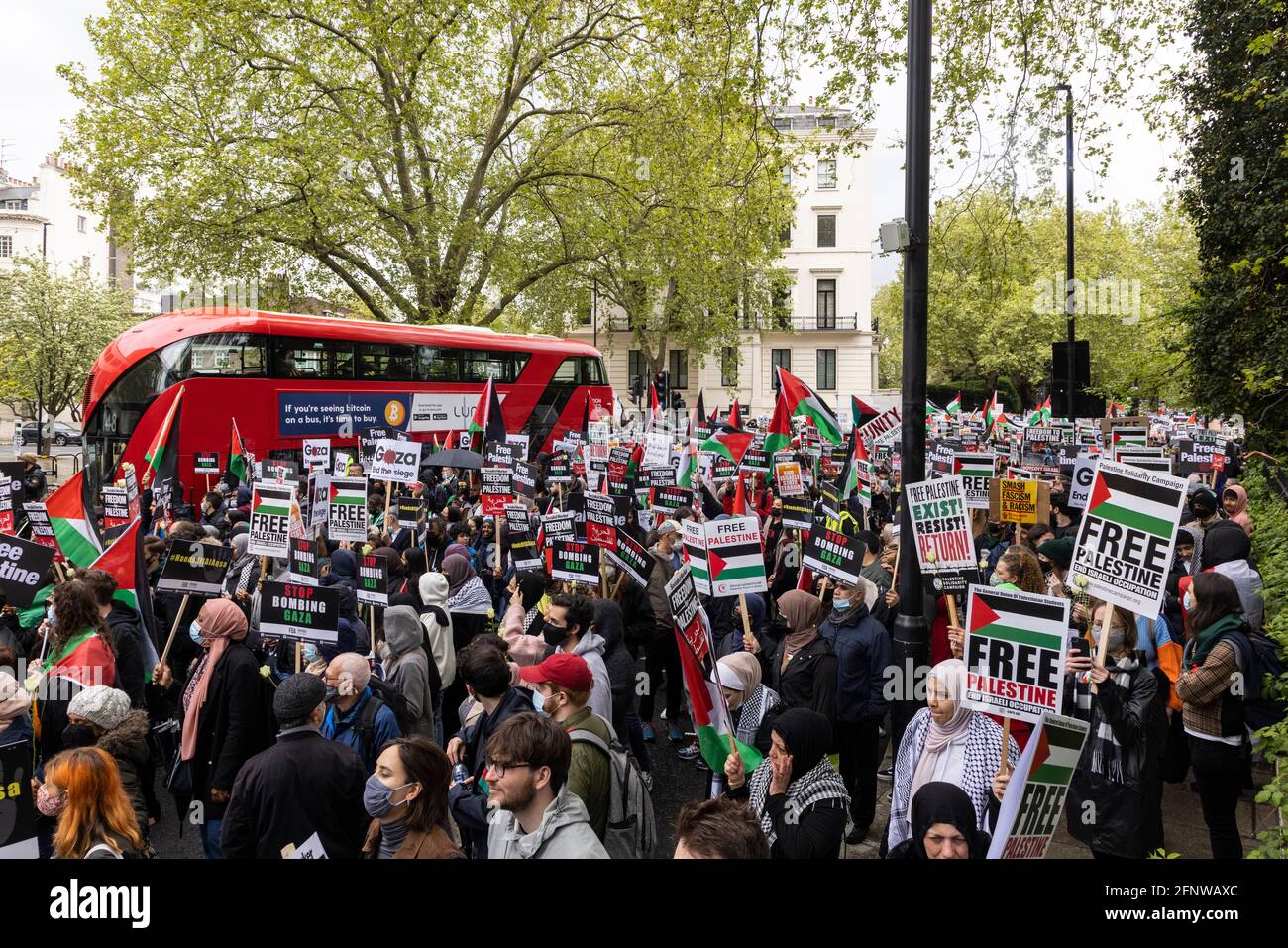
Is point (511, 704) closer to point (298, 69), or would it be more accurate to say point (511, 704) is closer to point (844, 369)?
point (298, 69)

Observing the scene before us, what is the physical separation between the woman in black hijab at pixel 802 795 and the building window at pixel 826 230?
182 feet

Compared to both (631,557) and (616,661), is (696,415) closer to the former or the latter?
(631,557)

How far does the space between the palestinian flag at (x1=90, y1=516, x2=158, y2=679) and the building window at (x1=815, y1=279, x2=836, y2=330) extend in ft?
172

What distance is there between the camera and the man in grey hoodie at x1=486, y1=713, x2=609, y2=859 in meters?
3.17

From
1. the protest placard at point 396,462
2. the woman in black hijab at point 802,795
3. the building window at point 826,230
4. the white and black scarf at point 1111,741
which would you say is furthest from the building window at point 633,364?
the woman in black hijab at point 802,795

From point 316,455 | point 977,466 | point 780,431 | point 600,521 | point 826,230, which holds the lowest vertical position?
point 600,521

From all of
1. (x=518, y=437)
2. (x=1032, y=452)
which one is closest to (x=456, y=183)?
(x=518, y=437)

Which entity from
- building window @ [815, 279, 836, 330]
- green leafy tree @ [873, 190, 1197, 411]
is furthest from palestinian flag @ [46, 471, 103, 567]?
building window @ [815, 279, 836, 330]

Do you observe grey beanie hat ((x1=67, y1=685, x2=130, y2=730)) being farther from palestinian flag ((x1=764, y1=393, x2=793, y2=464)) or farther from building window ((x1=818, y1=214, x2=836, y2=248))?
building window ((x1=818, y1=214, x2=836, y2=248))

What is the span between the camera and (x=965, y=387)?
57375mm

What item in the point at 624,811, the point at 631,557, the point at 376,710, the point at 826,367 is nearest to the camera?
the point at 624,811

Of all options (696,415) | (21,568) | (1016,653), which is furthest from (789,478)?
(696,415)

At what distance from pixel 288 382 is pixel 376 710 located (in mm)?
16016

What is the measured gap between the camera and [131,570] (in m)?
6.35
